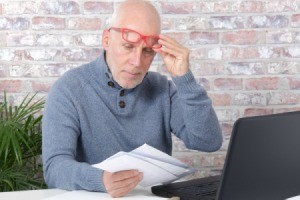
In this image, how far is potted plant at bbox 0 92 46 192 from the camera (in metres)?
2.71

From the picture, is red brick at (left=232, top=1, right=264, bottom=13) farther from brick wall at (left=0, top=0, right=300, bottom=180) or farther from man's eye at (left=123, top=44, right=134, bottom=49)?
man's eye at (left=123, top=44, right=134, bottom=49)

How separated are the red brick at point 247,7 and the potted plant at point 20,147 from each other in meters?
1.10

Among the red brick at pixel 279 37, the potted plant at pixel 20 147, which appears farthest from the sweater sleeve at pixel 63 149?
the red brick at pixel 279 37

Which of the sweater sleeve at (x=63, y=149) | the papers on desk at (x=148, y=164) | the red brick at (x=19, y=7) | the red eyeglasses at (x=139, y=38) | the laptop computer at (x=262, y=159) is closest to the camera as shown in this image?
the laptop computer at (x=262, y=159)

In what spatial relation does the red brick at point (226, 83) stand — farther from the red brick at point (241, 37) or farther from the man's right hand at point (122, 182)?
the man's right hand at point (122, 182)

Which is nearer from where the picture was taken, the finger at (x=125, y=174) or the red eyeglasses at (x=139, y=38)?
the finger at (x=125, y=174)

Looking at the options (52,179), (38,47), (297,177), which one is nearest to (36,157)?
(38,47)

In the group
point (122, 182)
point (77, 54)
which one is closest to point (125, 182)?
point (122, 182)

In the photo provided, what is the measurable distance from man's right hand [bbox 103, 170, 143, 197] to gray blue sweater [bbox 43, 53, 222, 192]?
1.05 feet

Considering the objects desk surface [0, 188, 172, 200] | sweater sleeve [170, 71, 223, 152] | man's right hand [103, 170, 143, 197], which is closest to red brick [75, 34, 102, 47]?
sweater sleeve [170, 71, 223, 152]

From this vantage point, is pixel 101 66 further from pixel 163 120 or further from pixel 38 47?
pixel 38 47

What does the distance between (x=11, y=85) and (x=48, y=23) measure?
37 centimetres

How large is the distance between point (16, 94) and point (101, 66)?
40.2 inches

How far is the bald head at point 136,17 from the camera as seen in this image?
2113 mm
